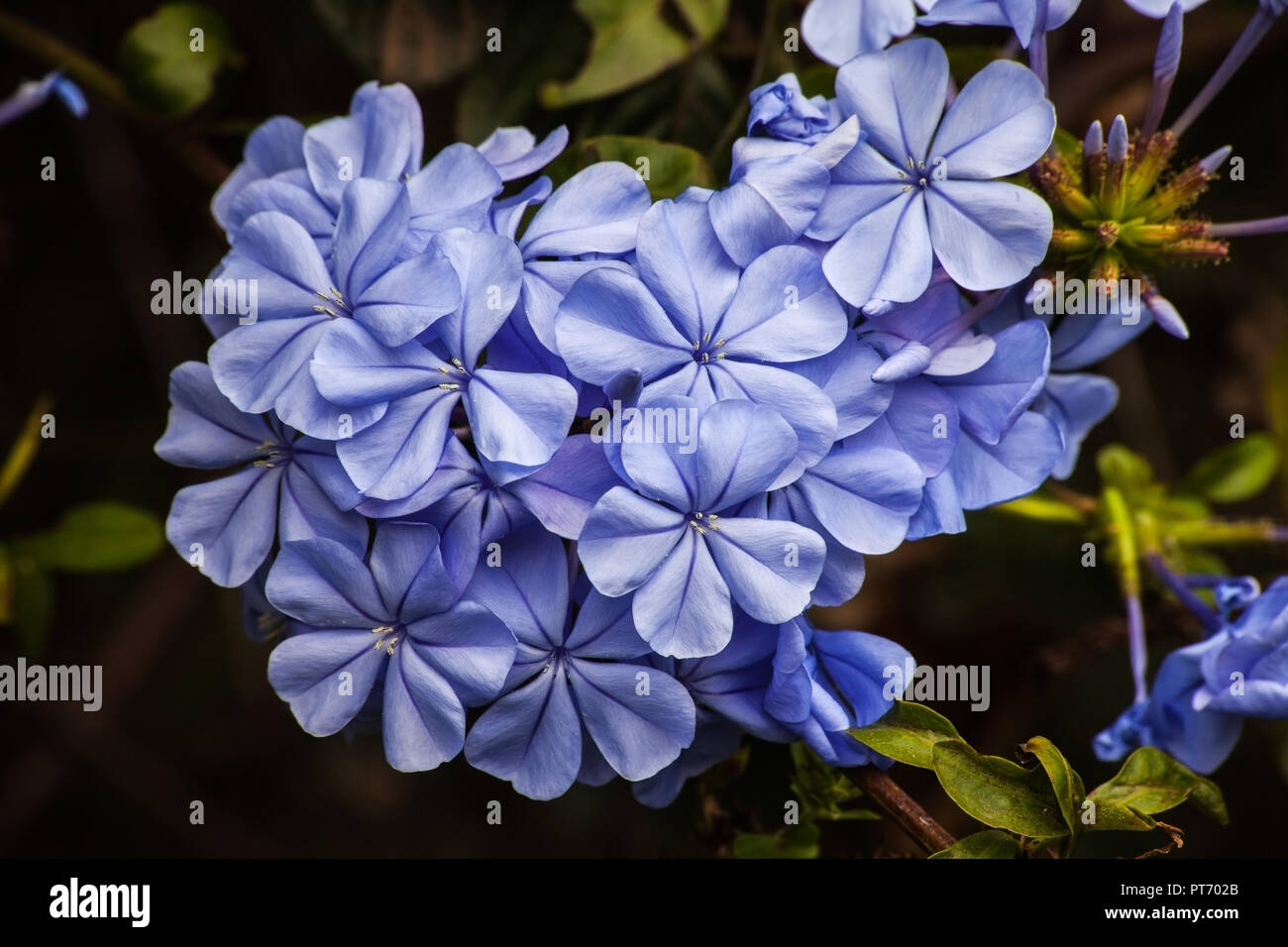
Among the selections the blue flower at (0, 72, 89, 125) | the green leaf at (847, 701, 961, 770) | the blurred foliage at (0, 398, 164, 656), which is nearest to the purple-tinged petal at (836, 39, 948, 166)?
the green leaf at (847, 701, 961, 770)

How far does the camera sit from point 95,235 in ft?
7.14

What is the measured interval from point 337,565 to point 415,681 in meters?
0.13

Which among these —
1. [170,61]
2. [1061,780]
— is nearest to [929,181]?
[1061,780]

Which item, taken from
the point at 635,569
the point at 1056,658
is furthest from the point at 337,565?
the point at 1056,658

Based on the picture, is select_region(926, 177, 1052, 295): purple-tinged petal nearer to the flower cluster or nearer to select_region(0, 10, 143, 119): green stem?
the flower cluster

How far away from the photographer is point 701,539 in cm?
105

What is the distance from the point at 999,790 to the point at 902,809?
0.34 ft

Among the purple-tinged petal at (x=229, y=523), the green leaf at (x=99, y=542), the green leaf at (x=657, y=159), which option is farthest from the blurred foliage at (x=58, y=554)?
the green leaf at (x=657, y=159)

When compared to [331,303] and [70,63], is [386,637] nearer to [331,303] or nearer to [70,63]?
[331,303]

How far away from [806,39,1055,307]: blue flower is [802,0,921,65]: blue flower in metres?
0.13

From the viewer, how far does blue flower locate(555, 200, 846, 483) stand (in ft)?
3.41
